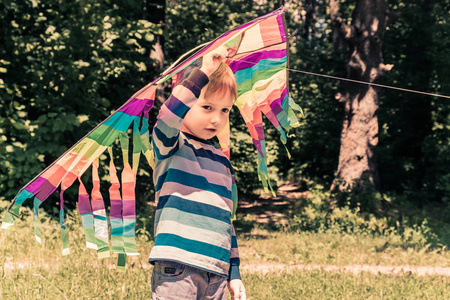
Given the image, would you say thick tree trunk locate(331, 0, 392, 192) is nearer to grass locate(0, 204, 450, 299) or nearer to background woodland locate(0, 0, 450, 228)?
background woodland locate(0, 0, 450, 228)

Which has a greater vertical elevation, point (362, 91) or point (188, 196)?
point (188, 196)

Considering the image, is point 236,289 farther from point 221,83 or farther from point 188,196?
point 221,83

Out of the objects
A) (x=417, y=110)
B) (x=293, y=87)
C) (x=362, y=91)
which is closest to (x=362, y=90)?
(x=362, y=91)

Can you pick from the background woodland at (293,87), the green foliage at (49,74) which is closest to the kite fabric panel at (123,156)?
the background woodland at (293,87)

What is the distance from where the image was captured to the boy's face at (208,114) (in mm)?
2578

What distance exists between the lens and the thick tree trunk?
1288 cm

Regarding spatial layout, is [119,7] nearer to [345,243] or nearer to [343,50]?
[345,243]

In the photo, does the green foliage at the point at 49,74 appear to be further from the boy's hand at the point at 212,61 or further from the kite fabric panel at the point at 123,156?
the boy's hand at the point at 212,61

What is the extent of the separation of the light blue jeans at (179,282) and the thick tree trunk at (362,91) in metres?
10.7

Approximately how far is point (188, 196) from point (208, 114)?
0.42 meters

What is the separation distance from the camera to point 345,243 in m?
9.45

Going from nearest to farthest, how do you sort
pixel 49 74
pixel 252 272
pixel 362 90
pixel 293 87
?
1. pixel 252 272
2. pixel 49 74
3. pixel 362 90
4. pixel 293 87

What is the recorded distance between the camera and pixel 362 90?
13102mm

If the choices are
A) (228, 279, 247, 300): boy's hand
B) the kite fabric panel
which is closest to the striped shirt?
(228, 279, 247, 300): boy's hand
